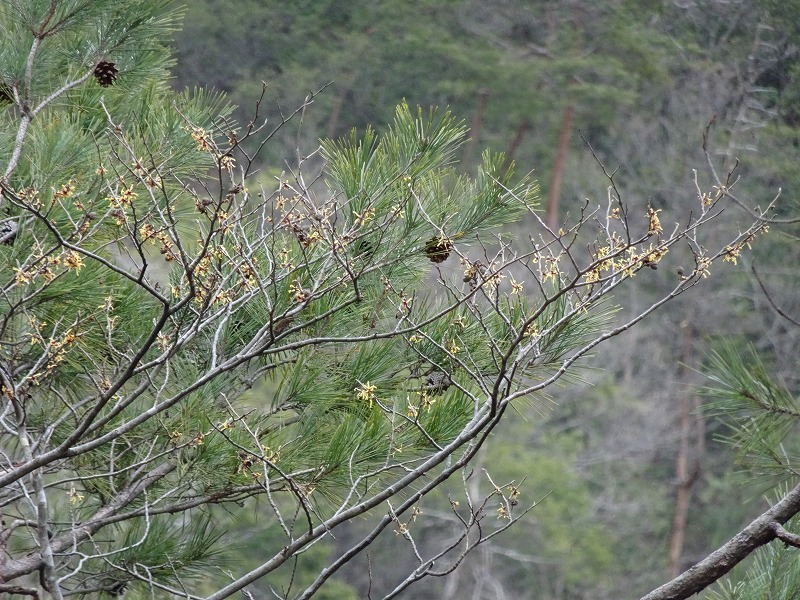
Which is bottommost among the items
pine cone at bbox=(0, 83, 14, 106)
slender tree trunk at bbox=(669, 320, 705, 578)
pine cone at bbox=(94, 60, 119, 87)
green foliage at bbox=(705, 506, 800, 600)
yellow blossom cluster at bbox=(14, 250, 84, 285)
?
slender tree trunk at bbox=(669, 320, 705, 578)

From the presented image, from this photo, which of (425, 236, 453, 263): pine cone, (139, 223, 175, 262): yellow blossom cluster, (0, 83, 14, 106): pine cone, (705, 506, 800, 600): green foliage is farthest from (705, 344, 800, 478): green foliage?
(0, 83, 14, 106): pine cone

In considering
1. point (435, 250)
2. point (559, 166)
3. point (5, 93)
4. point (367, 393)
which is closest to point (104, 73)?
point (5, 93)

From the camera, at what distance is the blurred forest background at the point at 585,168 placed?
6.70m

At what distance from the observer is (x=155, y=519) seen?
1.96 meters

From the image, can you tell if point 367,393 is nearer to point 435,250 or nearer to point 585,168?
point 435,250

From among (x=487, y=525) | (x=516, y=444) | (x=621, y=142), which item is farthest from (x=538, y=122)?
(x=487, y=525)

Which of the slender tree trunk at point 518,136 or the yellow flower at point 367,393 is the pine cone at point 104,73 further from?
the slender tree trunk at point 518,136

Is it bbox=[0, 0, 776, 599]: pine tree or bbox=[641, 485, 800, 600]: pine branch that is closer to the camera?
bbox=[641, 485, 800, 600]: pine branch

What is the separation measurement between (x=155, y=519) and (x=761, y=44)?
4.86 metres

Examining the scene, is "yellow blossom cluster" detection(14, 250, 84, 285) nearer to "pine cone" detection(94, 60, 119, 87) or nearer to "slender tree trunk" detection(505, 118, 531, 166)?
"pine cone" detection(94, 60, 119, 87)

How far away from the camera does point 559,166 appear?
777cm

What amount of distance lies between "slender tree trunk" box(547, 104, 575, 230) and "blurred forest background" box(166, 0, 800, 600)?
0.7 inches

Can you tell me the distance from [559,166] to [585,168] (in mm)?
204

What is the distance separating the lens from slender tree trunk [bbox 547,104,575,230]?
7.52 metres
